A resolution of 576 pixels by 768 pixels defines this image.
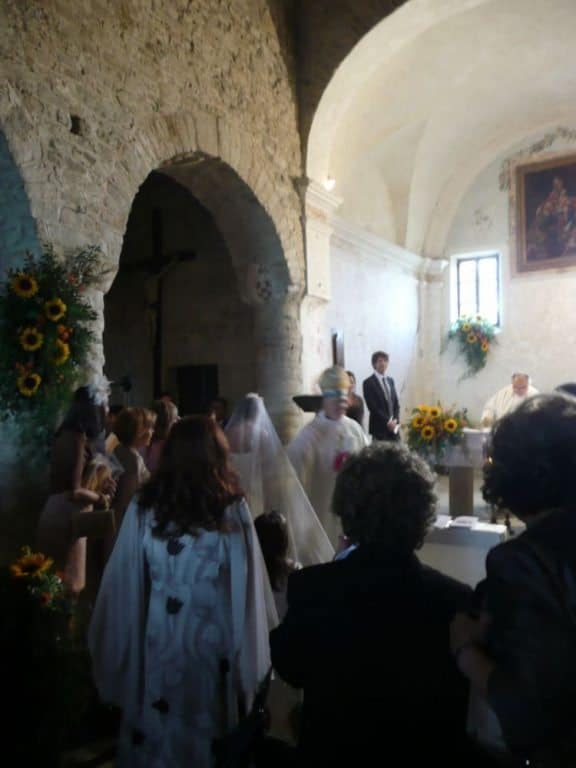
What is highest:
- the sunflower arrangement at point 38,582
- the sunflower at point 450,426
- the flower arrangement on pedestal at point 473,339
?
the flower arrangement on pedestal at point 473,339

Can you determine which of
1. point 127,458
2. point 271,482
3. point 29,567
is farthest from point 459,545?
point 29,567

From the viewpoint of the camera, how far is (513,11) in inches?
365

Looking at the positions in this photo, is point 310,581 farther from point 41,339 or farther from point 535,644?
point 41,339

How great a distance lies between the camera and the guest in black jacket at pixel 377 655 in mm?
1478

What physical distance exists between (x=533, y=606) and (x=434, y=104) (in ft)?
35.5

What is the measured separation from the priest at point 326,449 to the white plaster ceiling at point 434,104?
14.6 ft

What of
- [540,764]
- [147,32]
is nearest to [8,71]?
[147,32]

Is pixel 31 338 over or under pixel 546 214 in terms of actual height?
under

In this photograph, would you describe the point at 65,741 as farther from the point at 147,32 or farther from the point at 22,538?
the point at 147,32

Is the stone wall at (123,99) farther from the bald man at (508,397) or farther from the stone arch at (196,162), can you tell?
the bald man at (508,397)

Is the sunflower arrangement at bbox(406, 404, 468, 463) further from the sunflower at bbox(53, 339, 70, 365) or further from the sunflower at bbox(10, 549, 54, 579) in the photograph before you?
the sunflower at bbox(10, 549, 54, 579)

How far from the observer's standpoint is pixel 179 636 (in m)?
2.45

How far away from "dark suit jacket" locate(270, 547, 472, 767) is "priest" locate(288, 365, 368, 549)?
131 inches

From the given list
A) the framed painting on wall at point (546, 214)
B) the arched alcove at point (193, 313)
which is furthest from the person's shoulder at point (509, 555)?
the framed painting on wall at point (546, 214)
